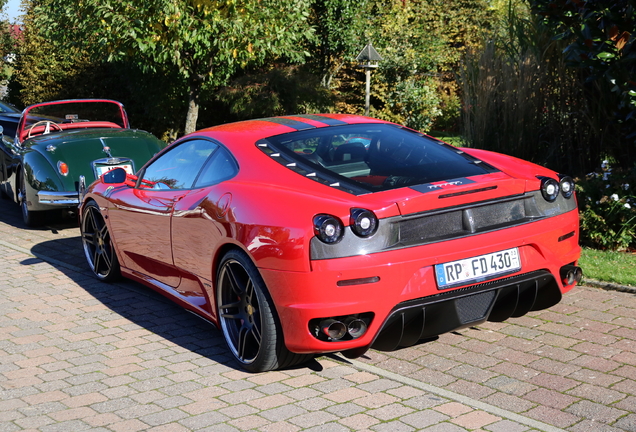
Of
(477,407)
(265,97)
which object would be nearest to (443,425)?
(477,407)

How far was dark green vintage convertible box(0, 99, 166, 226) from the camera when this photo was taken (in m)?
9.48

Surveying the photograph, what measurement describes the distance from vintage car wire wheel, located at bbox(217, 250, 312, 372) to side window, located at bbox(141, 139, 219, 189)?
93 centimetres

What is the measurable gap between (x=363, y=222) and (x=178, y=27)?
9.89 metres

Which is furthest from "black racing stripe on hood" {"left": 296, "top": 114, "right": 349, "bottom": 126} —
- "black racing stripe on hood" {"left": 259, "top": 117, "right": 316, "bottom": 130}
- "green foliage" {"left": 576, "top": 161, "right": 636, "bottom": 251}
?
"green foliage" {"left": 576, "top": 161, "right": 636, "bottom": 251}

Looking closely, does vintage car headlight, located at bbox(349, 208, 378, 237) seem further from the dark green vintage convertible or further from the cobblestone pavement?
the dark green vintage convertible

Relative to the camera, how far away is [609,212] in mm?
7262

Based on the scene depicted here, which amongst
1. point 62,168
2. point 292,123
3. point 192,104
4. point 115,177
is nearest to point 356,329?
point 292,123

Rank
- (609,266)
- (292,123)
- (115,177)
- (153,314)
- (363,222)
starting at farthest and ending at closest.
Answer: (609,266) → (115,177) → (153,314) → (292,123) → (363,222)

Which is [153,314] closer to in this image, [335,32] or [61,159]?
[61,159]

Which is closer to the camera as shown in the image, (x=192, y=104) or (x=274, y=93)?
(x=192, y=104)

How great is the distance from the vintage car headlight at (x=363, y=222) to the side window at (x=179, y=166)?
161 centimetres

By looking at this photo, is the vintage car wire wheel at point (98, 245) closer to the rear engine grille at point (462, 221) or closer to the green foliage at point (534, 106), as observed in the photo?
the rear engine grille at point (462, 221)

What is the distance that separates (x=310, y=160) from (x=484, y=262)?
1.26 meters

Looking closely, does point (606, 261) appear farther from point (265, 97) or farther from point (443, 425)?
point (265, 97)
